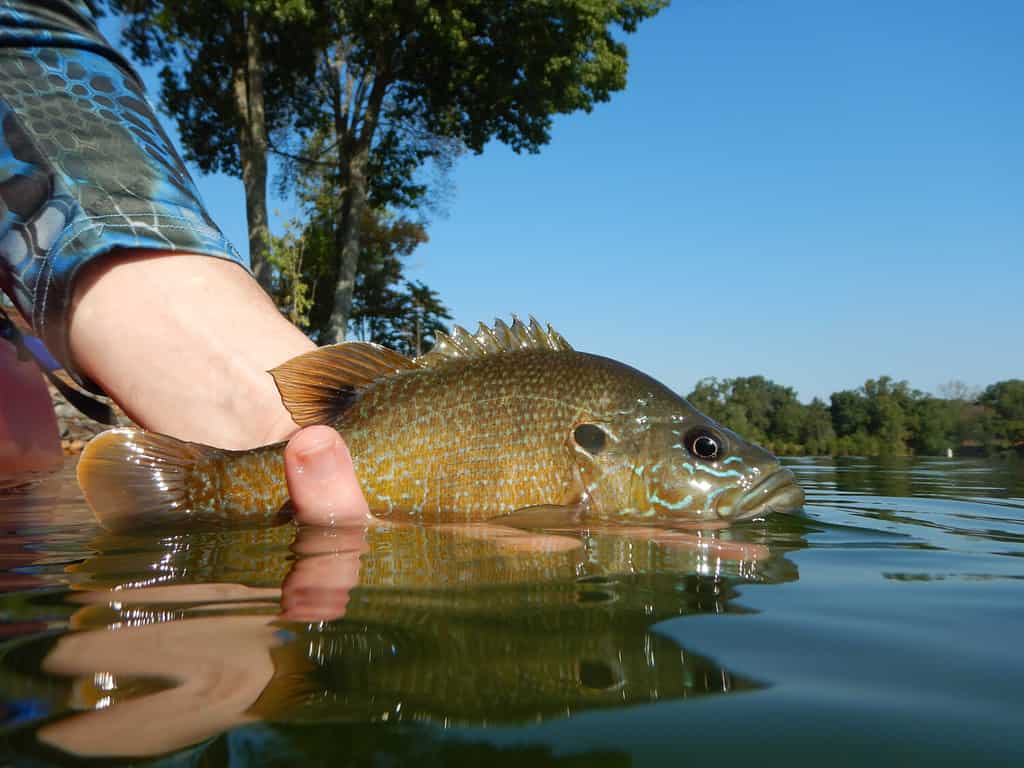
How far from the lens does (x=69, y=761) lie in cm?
57

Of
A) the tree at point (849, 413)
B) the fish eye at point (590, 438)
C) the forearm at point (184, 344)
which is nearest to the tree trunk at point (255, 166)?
the forearm at point (184, 344)

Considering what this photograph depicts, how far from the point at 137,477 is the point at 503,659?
1898mm

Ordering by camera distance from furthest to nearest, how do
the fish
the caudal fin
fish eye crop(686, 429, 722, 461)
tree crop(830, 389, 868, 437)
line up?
tree crop(830, 389, 868, 437) → fish eye crop(686, 429, 722, 461) → the fish → the caudal fin

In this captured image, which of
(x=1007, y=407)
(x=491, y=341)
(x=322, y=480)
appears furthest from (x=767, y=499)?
(x=1007, y=407)

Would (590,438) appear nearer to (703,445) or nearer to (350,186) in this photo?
(703,445)

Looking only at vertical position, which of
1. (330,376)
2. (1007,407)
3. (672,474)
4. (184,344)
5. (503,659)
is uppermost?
(1007,407)

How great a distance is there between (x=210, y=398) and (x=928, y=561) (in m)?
2.45

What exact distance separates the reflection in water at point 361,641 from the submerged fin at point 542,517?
664 millimetres

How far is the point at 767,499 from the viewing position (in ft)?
9.25

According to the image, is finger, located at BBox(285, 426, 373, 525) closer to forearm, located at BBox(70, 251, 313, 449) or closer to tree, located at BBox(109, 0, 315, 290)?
forearm, located at BBox(70, 251, 313, 449)

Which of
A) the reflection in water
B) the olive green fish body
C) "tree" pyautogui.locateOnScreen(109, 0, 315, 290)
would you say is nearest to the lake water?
the reflection in water

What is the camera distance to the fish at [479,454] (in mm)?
2383

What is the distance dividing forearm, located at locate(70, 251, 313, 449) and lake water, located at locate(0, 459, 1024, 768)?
37.6 inches

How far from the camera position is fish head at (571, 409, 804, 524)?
2768 mm
